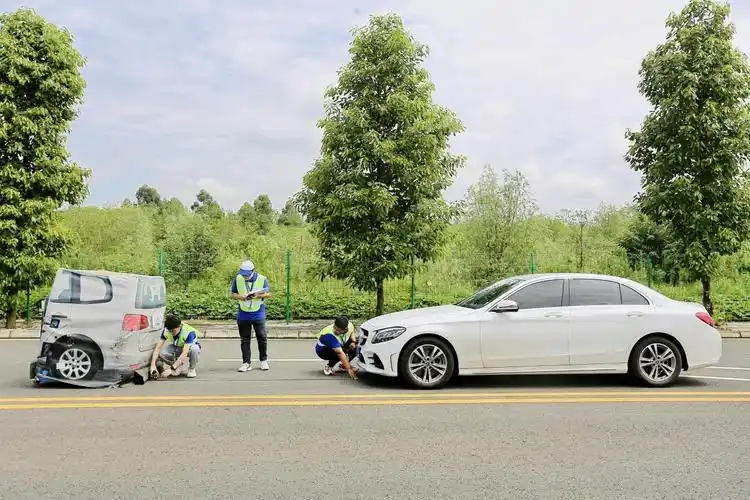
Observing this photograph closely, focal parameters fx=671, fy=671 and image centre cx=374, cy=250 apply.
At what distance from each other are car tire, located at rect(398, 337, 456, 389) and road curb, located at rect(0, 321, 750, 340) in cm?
811

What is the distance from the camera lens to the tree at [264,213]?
127 ft

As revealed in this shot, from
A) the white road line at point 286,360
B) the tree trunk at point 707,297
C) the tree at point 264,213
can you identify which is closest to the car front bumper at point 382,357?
the white road line at point 286,360

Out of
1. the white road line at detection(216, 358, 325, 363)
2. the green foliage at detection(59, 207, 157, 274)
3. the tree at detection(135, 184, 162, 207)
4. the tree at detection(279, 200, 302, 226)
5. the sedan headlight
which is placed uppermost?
the tree at detection(135, 184, 162, 207)

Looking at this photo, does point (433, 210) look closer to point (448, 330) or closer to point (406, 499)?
point (448, 330)

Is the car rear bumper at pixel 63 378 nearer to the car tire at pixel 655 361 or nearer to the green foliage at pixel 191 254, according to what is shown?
the car tire at pixel 655 361

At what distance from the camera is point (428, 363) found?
8602 mm

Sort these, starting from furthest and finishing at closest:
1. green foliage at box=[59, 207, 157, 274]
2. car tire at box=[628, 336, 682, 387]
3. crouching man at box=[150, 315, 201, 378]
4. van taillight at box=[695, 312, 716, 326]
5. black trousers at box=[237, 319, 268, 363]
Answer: green foliage at box=[59, 207, 157, 274] → black trousers at box=[237, 319, 268, 363] → crouching man at box=[150, 315, 201, 378] → van taillight at box=[695, 312, 716, 326] → car tire at box=[628, 336, 682, 387]

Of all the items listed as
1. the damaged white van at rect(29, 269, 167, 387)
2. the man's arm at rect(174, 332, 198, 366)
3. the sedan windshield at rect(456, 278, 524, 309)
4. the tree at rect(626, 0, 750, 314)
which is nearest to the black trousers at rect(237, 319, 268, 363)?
Result: the man's arm at rect(174, 332, 198, 366)

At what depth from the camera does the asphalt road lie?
479 cm

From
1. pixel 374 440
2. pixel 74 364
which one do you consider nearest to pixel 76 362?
pixel 74 364

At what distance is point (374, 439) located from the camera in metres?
6.10

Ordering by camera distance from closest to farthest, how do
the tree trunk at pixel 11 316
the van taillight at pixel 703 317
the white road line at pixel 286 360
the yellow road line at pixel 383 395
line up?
1. the yellow road line at pixel 383 395
2. the van taillight at pixel 703 317
3. the white road line at pixel 286 360
4. the tree trunk at pixel 11 316

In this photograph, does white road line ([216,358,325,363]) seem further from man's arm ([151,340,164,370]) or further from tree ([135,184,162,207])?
tree ([135,184,162,207])

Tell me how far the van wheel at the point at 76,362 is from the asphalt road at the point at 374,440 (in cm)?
28
